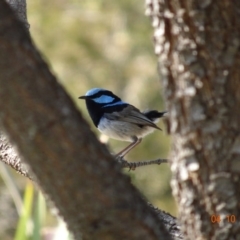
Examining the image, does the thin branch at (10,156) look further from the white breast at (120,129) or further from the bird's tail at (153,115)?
the bird's tail at (153,115)

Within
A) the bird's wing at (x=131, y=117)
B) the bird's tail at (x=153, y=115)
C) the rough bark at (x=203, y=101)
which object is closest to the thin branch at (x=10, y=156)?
the rough bark at (x=203, y=101)

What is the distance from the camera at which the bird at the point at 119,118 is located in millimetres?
5059

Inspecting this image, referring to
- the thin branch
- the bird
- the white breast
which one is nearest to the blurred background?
the bird

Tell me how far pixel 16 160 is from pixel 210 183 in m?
1.43

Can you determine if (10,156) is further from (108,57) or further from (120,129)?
(108,57)

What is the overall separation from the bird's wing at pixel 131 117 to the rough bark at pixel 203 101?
327 centimetres

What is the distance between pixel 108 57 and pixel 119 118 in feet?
12.5

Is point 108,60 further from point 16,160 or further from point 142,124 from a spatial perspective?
point 16,160

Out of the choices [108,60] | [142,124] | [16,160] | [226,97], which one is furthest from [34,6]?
[226,97]

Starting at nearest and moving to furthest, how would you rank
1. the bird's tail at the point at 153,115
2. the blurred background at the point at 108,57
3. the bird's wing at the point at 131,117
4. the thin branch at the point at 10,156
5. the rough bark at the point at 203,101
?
the rough bark at the point at 203,101, the thin branch at the point at 10,156, the bird's wing at the point at 131,117, the bird's tail at the point at 153,115, the blurred background at the point at 108,57

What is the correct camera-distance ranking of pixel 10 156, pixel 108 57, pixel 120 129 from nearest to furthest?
pixel 10 156 < pixel 120 129 < pixel 108 57

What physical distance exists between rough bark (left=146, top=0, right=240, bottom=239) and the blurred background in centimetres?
629

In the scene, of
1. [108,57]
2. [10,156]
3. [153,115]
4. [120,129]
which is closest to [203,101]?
[10,156]

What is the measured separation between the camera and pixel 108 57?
8836 millimetres
